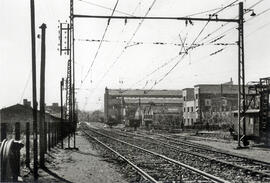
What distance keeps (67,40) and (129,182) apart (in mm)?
22626

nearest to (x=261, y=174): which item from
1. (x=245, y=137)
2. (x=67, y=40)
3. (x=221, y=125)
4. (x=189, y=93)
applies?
(x=245, y=137)

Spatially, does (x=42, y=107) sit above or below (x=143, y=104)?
above

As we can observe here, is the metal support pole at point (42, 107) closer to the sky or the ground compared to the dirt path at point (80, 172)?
closer to the sky

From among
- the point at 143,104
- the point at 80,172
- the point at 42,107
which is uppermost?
the point at 42,107

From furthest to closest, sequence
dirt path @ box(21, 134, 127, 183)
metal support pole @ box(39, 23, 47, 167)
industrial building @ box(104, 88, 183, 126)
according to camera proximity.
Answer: industrial building @ box(104, 88, 183, 126), metal support pole @ box(39, 23, 47, 167), dirt path @ box(21, 134, 127, 183)

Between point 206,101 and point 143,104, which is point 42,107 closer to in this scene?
point 206,101

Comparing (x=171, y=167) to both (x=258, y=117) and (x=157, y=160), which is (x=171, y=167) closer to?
(x=157, y=160)

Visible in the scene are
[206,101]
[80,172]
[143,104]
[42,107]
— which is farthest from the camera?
[143,104]

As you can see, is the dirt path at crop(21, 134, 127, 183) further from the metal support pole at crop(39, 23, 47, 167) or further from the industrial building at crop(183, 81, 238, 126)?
the industrial building at crop(183, 81, 238, 126)

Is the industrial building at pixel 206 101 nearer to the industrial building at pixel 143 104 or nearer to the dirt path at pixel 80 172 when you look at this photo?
the industrial building at pixel 143 104

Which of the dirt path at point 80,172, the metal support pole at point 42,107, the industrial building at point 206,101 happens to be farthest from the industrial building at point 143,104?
the metal support pole at point 42,107

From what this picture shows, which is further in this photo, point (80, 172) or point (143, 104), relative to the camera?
point (143, 104)

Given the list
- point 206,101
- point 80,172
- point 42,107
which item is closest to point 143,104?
point 206,101

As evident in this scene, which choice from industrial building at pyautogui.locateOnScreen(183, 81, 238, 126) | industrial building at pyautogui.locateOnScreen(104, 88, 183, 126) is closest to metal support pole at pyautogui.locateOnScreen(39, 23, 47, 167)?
industrial building at pyautogui.locateOnScreen(183, 81, 238, 126)
